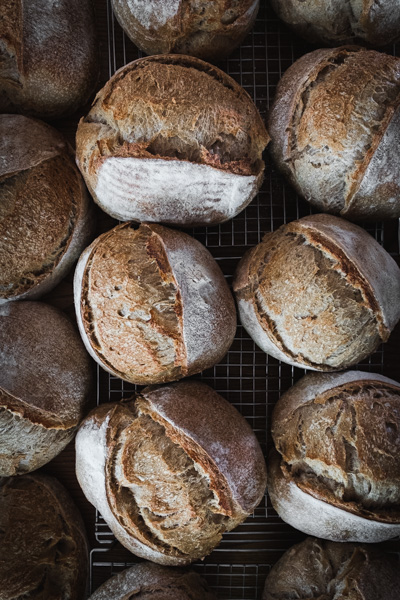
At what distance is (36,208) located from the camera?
173 cm

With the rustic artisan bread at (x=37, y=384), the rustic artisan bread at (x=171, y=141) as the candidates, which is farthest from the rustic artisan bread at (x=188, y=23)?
the rustic artisan bread at (x=37, y=384)

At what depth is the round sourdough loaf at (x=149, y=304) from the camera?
159cm

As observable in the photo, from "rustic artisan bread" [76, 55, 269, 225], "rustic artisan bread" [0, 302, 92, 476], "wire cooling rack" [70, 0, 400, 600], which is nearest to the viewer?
"rustic artisan bread" [76, 55, 269, 225]

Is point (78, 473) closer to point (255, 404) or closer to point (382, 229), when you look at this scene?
point (255, 404)

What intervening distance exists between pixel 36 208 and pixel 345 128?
1.06 metres

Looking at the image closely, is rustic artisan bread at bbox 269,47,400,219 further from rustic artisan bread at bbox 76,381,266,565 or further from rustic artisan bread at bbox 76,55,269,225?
rustic artisan bread at bbox 76,381,266,565

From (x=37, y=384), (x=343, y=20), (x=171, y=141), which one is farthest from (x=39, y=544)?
(x=343, y=20)

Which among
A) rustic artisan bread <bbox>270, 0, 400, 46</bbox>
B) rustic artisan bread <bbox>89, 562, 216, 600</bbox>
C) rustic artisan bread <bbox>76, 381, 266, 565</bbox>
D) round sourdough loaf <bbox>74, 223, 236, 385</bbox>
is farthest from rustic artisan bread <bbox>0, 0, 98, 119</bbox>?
rustic artisan bread <bbox>89, 562, 216, 600</bbox>

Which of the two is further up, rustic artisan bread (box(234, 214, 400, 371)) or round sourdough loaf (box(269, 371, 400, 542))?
rustic artisan bread (box(234, 214, 400, 371))

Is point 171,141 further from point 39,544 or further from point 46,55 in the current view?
point 39,544

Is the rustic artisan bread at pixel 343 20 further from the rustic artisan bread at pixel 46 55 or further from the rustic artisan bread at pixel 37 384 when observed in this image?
the rustic artisan bread at pixel 37 384

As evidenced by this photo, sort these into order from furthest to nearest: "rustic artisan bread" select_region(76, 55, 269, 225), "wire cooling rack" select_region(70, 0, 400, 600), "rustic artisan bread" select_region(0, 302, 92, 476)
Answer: "wire cooling rack" select_region(70, 0, 400, 600)
"rustic artisan bread" select_region(0, 302, 92, 476)
"rustic artisan bread" select_region(76, 55, 269, 225)

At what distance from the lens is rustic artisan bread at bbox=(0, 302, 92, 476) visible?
170cm

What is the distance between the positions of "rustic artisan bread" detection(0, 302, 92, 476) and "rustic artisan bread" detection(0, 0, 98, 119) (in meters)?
0.75
